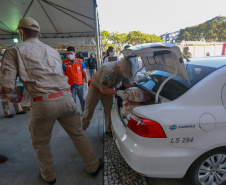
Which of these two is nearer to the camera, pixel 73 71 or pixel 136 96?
pixel 136 96

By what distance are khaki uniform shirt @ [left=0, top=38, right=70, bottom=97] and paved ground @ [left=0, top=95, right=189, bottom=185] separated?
1.24 metres

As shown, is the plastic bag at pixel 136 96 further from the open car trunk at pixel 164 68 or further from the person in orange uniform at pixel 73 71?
the person in orange uniform at pixel 73 71

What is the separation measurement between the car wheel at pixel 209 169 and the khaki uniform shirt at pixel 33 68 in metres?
1.68

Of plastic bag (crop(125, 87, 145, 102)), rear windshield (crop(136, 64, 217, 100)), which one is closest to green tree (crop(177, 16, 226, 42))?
rear windshield (crop(136, 64, 217, 100))

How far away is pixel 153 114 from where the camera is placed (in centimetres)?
149

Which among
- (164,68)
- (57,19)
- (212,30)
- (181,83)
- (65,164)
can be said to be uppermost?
(212,30)

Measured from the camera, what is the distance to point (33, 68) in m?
1.59

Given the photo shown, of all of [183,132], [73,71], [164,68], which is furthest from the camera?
[73,71]

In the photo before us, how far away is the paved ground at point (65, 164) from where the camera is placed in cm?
202

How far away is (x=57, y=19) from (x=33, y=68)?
18.0 feet

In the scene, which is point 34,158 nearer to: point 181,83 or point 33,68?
point 33,68

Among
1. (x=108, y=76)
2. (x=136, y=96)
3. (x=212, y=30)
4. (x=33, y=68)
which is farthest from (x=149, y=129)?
(x=212, y=30)

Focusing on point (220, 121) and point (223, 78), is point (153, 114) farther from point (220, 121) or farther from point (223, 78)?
point (223, 78)

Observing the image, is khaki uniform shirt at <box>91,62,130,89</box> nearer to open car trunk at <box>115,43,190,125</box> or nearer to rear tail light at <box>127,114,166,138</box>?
open car trunk at <box>115,43,190,125</box>
